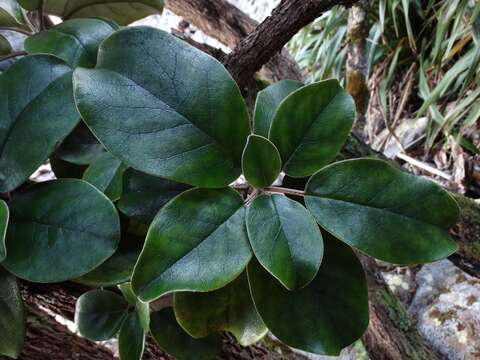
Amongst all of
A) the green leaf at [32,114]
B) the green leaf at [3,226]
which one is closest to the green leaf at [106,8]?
the green leaf at [32,114]

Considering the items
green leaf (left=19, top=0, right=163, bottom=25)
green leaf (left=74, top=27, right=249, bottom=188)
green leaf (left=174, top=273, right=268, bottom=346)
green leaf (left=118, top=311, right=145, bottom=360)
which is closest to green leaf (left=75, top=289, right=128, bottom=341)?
green leaf (left=118, top=311, right=145, bottom=360)

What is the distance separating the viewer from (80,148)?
18.6 inches

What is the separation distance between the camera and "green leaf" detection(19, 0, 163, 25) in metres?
0.57

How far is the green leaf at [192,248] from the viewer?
0.29 m

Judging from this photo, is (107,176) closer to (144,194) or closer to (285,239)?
(144,194)

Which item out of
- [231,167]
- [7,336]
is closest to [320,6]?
[231,167]

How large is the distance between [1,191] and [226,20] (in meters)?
1.29

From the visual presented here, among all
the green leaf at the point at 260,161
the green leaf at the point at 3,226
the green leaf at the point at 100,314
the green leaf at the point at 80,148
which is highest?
the green leaf at the point at 260,161

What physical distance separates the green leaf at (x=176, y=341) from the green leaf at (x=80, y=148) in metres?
0.21

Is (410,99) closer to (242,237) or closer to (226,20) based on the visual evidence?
(226,20)

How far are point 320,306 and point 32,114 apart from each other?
1.01 feet

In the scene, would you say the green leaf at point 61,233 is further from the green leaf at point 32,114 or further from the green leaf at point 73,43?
the green leaf at point 73,43

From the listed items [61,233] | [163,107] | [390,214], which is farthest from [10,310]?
[390,214]

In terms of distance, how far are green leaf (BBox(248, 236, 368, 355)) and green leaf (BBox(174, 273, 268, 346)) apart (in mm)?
58
